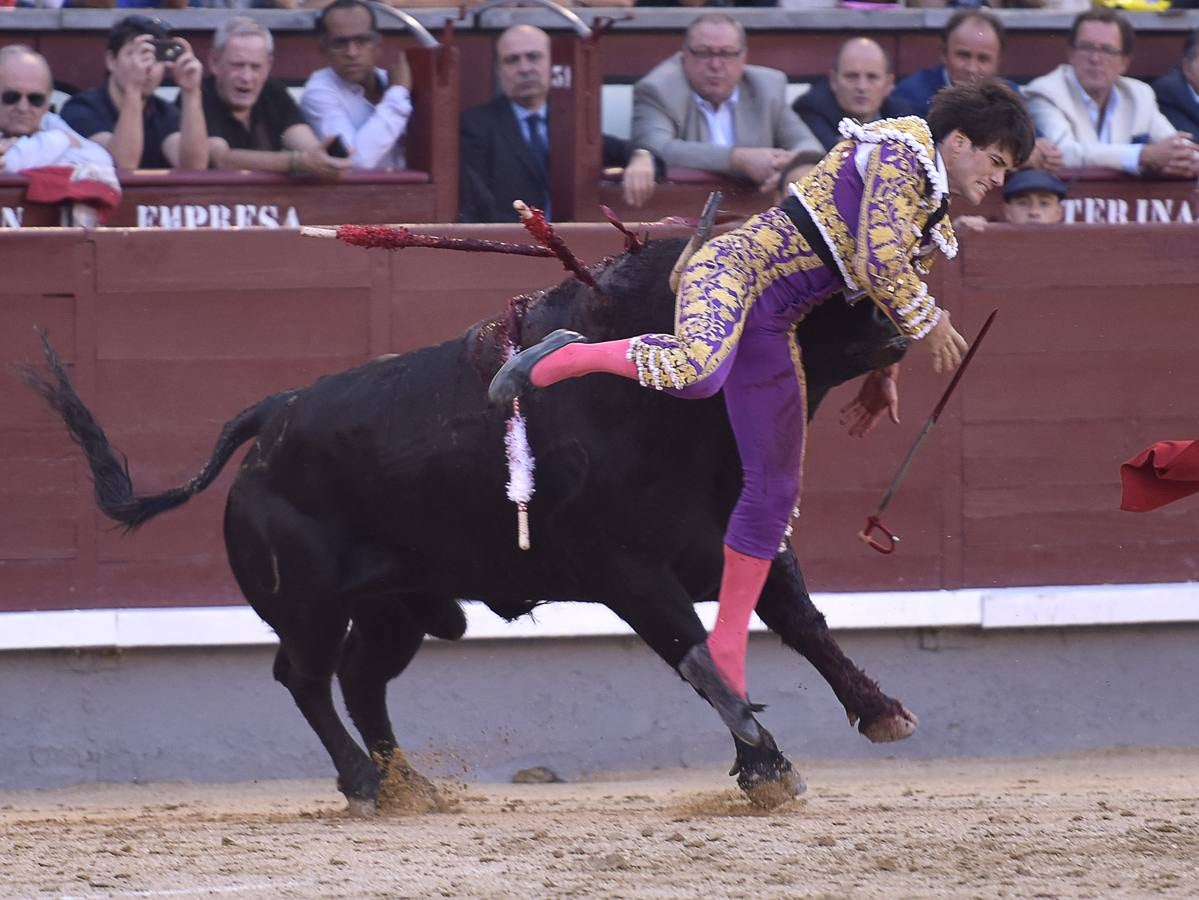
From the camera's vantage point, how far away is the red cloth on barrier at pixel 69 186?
6555mm

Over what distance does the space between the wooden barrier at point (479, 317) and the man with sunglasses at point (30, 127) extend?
0.35 meters

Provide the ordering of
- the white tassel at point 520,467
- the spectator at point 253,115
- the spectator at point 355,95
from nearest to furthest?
1. the white tassel at point 520,467
2. the spectator at point 253,115
3. the spectator at point 355,95

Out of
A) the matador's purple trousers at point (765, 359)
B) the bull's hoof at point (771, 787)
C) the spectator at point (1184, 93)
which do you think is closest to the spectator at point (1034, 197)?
the spectator at point (1184, 93)

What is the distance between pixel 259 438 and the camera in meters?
5.30

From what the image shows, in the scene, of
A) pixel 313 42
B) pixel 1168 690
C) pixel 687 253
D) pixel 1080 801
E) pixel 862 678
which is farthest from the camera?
pixel 313 42

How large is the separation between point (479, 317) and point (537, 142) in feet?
2.61

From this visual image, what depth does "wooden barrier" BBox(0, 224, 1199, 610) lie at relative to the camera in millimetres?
6535

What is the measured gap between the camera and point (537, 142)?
706cm

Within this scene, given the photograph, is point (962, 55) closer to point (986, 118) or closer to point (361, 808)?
point (986, 118)

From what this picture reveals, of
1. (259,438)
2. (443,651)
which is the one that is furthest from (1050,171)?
(259,438)

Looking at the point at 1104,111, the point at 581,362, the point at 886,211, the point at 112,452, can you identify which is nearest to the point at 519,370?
the point at 581,362

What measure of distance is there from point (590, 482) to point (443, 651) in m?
2.10

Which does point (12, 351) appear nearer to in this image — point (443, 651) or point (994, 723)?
point (443, 651)

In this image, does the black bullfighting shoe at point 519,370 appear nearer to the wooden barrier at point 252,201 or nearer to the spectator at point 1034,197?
the wooden barrier at point 252,201
